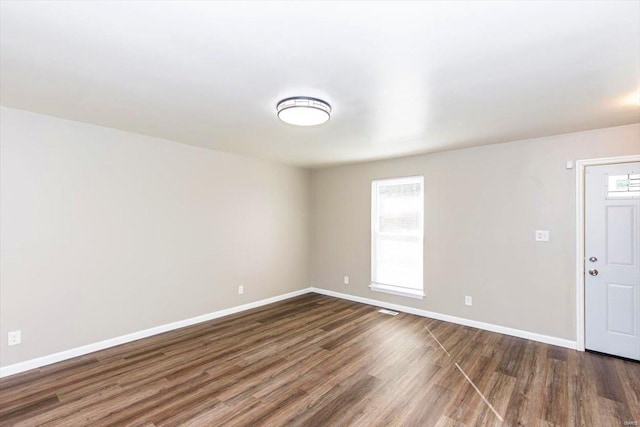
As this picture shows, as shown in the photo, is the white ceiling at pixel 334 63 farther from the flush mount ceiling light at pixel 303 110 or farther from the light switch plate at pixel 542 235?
the light switch plate at pixel 542 235

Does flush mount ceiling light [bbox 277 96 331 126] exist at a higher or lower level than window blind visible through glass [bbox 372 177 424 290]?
higher

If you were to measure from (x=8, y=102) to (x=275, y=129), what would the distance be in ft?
7.81

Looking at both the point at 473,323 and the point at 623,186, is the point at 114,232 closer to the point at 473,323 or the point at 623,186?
the point at 473,323

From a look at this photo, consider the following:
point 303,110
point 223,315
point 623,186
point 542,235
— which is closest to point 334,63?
point 303,110

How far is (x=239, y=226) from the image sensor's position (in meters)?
4.80

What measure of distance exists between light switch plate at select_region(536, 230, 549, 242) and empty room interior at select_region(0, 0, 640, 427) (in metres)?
0.02

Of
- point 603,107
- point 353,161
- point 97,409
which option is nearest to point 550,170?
point 603,107

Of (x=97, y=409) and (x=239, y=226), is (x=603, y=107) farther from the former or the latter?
(x=97, y=409)

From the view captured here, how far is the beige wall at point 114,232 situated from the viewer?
2.91 meters

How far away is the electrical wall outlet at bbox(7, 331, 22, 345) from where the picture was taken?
2.83 metres

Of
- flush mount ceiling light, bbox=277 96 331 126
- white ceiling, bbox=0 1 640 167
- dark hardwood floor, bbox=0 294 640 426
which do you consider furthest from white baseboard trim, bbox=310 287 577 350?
flush mount ceiling light, bbox=277 96 331 126

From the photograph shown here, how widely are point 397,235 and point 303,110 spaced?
3.09 m

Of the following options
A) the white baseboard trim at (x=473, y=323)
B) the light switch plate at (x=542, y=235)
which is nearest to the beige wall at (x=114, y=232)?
the white baseboard trim at (x=473, y=323)

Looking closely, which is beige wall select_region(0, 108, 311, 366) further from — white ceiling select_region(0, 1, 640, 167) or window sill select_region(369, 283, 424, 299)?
window sill select_region(369, 283, 424, 299)
